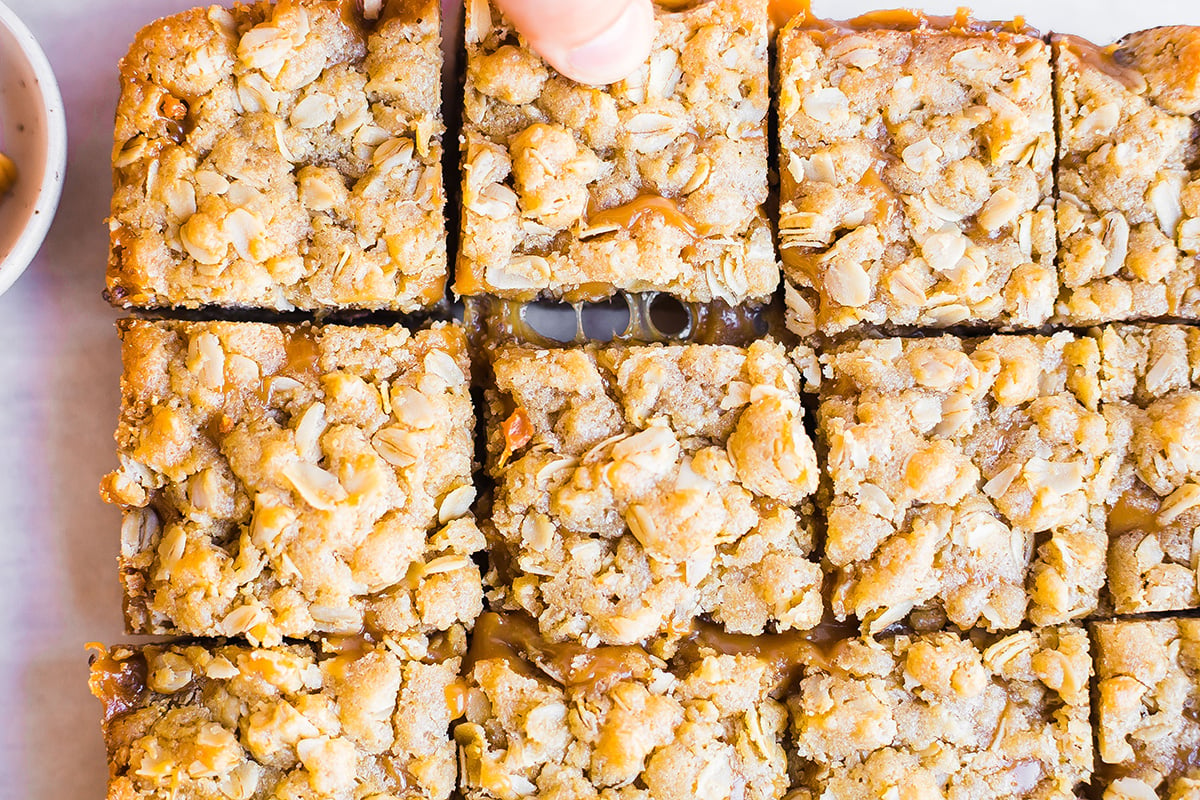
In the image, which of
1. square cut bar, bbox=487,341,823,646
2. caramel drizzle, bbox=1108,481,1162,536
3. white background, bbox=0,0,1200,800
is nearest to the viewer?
square cut bar, bbox=487,341,823,646

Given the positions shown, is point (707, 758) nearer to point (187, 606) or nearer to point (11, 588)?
point (187, 606)

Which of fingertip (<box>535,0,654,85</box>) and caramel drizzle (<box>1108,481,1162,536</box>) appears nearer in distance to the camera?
fingertip (<box>535,0,654,85</box>)

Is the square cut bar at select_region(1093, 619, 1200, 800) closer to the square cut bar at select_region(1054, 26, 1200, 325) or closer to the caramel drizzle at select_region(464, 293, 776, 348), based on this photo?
the square cut bar at select_region(1054, 26, 1200, 325)

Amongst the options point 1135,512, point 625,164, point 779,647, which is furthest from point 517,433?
→ point 1135,512

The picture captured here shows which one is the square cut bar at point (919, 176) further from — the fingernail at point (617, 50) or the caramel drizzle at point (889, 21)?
the fingernail at point (617, 50)

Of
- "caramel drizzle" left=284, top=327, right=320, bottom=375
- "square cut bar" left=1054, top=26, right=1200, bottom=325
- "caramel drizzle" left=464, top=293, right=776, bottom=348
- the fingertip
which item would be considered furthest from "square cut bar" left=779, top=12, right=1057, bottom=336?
"caramel drizzle" left=284, top=327, right=320, bottom=375
